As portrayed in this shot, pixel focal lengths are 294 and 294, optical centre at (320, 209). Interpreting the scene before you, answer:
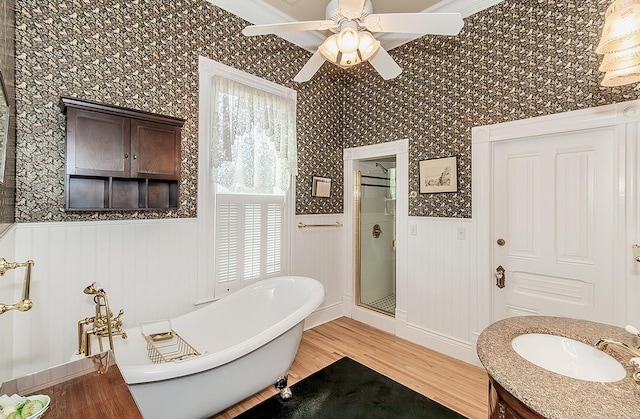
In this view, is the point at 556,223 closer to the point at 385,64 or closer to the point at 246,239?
the point at 385,64

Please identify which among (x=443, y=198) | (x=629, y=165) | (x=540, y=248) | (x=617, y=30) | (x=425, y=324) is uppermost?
(x=617, y=30)

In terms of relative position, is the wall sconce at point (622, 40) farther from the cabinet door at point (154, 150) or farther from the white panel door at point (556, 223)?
the cabinet door at point (154, 150)

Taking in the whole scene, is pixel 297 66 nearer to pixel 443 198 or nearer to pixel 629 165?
pixel 443 198

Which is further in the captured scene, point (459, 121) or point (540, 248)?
point (459, 121)

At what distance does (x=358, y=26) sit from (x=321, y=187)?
1.90m

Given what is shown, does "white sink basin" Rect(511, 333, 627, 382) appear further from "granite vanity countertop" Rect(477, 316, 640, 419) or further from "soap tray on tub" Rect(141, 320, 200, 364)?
"soap tray on tub" Rect(141, 320, 200, 364)

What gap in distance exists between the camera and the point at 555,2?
2229 mm

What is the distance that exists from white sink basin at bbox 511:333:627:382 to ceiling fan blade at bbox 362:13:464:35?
1.58 m

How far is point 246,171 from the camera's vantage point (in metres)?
2.77

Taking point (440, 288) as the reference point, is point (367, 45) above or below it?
above

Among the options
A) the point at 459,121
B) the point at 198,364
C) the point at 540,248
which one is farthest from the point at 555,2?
the point at 198,364

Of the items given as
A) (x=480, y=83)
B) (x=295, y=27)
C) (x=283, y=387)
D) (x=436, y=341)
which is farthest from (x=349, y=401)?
(x=480, y=83)

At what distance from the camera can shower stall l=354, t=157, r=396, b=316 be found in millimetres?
3648

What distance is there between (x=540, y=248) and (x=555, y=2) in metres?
1.89
